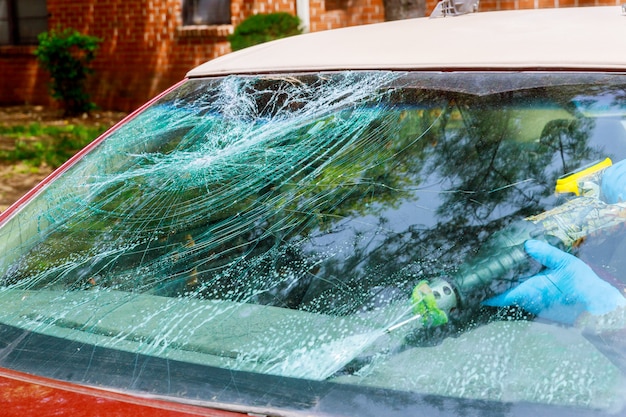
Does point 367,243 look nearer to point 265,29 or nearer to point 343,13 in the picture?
point 265,29

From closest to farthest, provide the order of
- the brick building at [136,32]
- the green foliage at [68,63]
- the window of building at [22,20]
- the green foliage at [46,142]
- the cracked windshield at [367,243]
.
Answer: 1. the cracked windshield at [367,243]
2. the green foliage at [46,142]
3. the brick building at [136,32]
4. the green foliage at [68,63]
5. the window of building at [22,20]

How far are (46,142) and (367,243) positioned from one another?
8.68 metres

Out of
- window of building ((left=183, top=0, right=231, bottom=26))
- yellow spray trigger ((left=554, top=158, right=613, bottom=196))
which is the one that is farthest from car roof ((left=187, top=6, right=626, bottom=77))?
window of building ((left=183, top=0, right=231, bottom=26))

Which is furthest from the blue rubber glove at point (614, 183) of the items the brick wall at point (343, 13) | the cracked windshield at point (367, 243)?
the brick wall at point (343, 13)

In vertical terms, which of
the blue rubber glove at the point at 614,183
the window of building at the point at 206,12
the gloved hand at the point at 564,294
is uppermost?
the window of building at the point at 206,12

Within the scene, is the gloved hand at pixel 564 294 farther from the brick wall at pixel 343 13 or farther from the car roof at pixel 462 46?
the brick wall at pixel 343 13

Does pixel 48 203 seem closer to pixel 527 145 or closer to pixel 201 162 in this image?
pixel 201 162

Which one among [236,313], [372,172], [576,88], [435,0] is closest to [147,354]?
[236,313]

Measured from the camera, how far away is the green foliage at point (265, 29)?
955cm

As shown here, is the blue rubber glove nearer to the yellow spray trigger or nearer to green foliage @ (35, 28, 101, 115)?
the yellow spray trigger

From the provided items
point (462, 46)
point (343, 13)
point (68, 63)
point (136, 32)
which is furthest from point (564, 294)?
point (68, 63)

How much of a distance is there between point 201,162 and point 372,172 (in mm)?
520

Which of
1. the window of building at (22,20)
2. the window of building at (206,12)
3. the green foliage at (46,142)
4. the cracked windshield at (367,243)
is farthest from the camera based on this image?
the window of building at (22,20)

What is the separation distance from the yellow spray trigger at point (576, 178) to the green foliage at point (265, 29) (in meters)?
7.77
